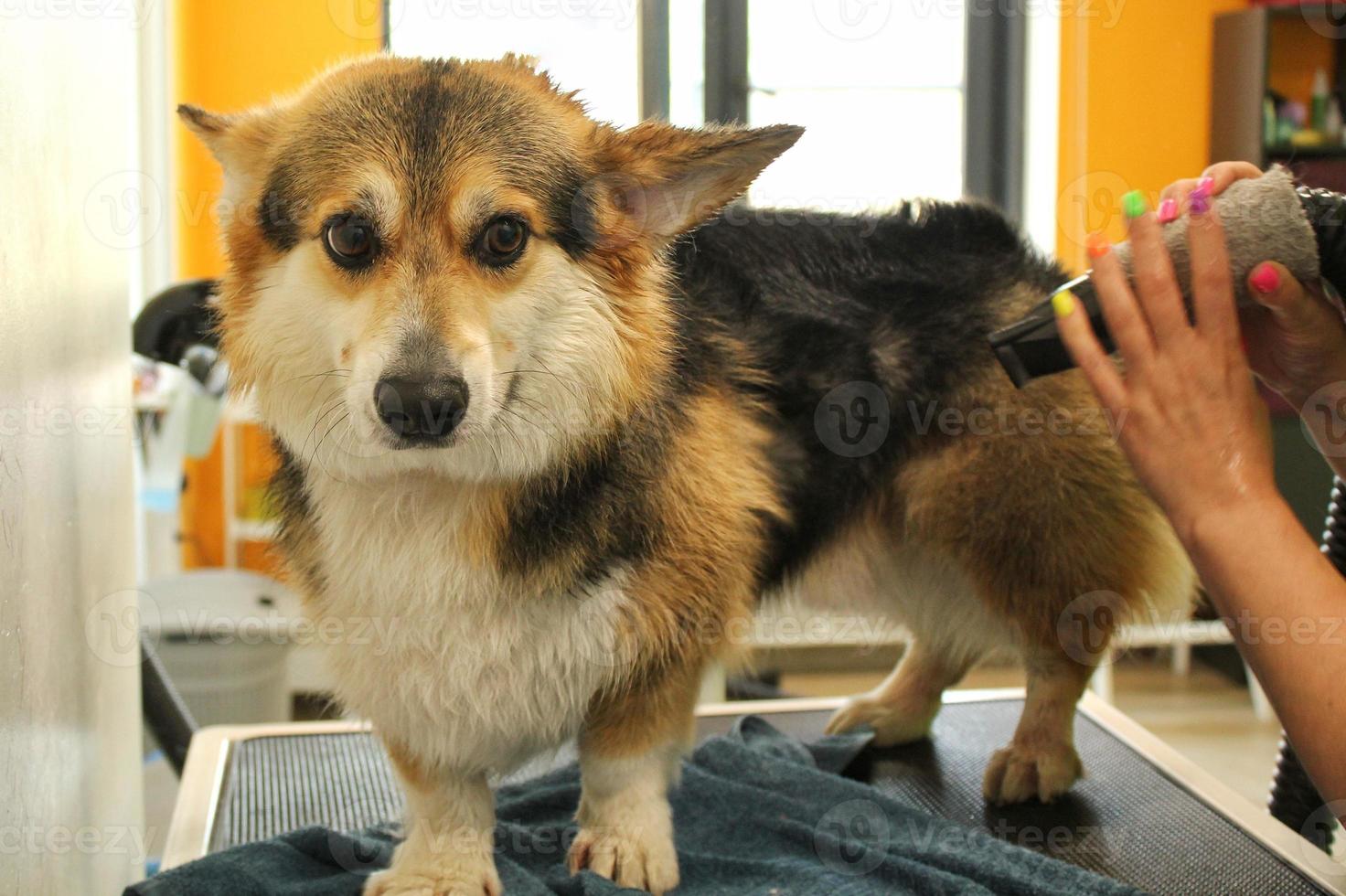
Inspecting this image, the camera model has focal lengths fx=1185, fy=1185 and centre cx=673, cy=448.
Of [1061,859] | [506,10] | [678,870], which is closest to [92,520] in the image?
[678,870]

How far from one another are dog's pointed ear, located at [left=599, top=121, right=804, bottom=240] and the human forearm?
0.56 meters

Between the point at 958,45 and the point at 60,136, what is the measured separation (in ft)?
10.7

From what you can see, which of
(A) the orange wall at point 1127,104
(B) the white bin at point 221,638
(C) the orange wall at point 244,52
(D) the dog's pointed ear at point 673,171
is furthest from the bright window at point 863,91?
(D) the dog's pointed ear at point 673,171

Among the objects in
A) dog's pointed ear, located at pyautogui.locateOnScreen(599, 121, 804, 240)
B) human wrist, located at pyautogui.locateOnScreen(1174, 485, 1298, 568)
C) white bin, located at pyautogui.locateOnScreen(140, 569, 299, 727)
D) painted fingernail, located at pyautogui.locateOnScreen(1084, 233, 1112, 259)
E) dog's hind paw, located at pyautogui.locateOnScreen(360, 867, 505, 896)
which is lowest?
white bin, located at pyautogui.locateOnScreen(140, 569, 299, 727)

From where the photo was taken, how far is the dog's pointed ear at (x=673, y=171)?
121cm

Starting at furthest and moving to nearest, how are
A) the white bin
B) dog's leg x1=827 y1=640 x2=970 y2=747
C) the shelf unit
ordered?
the shelf unit < the white bin < dog's leg x1=827 y1=640 x2=970 y2=747

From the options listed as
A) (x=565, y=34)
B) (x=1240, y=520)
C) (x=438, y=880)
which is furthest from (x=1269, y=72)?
(x=438, y=880)

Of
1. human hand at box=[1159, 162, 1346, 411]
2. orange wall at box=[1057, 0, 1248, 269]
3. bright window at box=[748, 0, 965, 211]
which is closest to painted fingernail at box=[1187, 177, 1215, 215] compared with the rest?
human hand at box=[1159, 162, 1346, 411]

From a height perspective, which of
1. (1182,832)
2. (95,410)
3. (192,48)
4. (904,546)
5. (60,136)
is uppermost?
(192,48)

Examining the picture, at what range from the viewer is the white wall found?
102 cm

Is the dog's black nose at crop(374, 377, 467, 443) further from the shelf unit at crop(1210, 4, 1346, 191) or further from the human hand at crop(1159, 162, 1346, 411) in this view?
the shelf unit at crop(1210, 4, 1346, 191)

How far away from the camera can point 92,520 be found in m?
1.52

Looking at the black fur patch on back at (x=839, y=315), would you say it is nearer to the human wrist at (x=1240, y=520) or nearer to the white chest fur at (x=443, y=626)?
the white chest fur at (x=443, y=626)

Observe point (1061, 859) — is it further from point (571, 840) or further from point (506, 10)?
point (506, 10)
